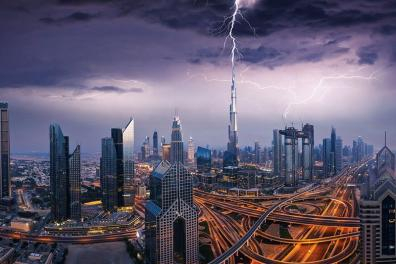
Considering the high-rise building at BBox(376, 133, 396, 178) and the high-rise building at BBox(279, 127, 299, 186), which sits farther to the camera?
the high-rise building at BBox(279, 127, 299, 186)

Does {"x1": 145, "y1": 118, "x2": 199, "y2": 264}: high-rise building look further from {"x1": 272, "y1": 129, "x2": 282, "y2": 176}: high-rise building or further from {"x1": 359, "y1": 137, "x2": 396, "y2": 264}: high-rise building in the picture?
{"x1": 272, "y1": 129, "x2": 282, "y2": 176}: high-rise building

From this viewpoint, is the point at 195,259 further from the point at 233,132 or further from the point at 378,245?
the point at 233,132

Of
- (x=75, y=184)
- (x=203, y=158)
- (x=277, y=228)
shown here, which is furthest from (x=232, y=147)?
(x=277, y=228)

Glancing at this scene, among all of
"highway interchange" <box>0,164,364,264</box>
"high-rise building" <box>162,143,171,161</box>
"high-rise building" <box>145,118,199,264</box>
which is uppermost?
"high-rise building" <box>162,143,171,161</box>

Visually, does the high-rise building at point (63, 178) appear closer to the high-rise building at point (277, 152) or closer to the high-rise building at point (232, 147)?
the high-rise building at point (232, 147)

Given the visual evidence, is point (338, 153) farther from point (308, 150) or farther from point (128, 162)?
point (128, 162)

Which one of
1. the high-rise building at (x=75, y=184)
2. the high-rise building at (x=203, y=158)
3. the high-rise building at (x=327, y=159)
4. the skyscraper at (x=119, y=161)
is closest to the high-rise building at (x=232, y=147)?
the high-rise building at (x=203, y=158)

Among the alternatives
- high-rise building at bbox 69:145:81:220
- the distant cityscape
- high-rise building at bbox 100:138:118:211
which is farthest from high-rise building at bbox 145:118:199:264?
high-rise building at bbox 100:138:118:211

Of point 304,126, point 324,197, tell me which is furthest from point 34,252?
point 304,126
